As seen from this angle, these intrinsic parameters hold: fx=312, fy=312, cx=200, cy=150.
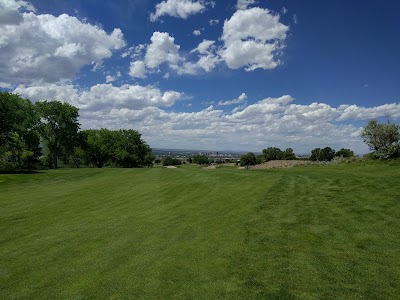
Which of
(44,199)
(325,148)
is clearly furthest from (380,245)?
(325,148)

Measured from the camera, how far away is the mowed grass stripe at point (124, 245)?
24.3 feet

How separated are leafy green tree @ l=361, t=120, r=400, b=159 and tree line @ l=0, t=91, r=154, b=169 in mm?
53080

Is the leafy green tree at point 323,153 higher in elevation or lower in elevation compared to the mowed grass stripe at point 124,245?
higher

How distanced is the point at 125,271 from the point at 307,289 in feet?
14.9

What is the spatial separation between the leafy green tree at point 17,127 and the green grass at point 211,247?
120 ft

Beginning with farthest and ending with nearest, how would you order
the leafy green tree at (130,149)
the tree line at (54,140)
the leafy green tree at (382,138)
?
the leafy green tree at (130,149)
the tree line at (54,140)
the leafy green tree at (382,138)

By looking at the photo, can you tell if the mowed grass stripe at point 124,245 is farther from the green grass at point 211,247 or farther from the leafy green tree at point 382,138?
the leafy green tree at point 382,138

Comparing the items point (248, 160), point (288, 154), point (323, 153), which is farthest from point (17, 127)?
point (288, 154)

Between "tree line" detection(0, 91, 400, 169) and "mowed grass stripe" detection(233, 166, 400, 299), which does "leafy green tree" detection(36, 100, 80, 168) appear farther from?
"mowed grass stripe" detection(233, 166, 400, 299)

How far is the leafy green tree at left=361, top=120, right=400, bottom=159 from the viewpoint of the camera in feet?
132

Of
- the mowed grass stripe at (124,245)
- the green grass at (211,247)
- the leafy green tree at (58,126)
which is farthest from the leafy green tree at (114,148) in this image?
the green grass at (211,247)

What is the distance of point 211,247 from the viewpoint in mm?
9883

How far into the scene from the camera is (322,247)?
31.2ft

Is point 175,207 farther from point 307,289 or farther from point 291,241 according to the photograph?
point 307,289
